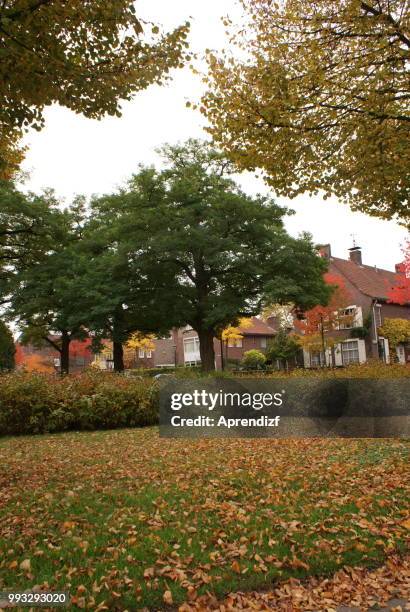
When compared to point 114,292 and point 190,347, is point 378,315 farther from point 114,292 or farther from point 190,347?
point 114,292

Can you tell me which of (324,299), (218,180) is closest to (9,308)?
(218,180)

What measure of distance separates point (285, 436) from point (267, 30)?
8415mm

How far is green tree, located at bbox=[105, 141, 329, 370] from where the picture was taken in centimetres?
2564

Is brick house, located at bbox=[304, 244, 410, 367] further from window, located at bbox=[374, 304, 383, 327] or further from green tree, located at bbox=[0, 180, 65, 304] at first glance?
green tree, located at bbox=[0, 180, 65, 304]

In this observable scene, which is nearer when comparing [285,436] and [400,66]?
[400,66]

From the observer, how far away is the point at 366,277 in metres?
49.1

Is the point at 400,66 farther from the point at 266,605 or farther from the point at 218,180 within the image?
the point at 218,180

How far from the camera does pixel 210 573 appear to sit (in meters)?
4.35

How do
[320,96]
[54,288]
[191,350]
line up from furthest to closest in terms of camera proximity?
[191,350]
[54,288]
[320,96]

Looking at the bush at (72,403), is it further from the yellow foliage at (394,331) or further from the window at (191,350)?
the window at (191,350)

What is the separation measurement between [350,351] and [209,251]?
79.7 feet

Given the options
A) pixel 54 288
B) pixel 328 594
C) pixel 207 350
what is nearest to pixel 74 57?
pixel 328 594

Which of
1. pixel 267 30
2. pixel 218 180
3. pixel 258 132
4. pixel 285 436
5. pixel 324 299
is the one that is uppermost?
pixel 218 180

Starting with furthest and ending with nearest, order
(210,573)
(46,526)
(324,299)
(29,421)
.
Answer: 1. (324,299)
2. (29,421)
3. (46,526)
4. (210,573)
